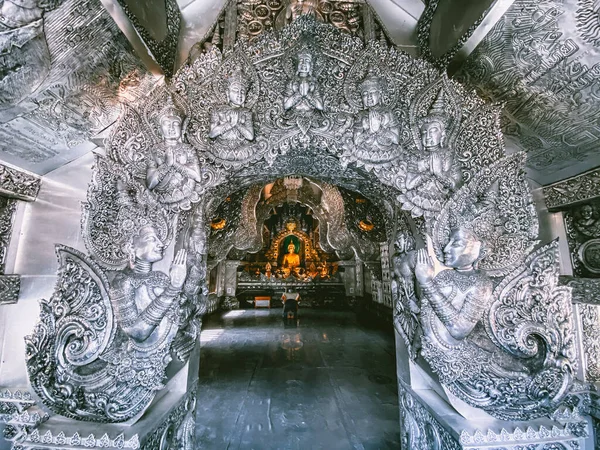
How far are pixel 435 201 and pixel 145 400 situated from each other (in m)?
2.58

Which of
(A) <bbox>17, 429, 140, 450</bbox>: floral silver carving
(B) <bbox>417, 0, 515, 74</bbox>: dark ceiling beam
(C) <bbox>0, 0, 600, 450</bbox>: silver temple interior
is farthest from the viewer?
(B) <bbox>417, 0, 515, 74</bbox>: dark ceiling beam

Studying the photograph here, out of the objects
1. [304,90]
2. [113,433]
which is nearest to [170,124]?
[304,90]

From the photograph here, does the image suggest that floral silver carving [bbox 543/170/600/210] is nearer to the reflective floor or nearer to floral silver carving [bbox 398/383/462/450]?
floral silver carving [bbox 398/383/462/450]

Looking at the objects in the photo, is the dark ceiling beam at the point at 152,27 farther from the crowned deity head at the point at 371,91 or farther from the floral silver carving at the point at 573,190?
the floral silver carving at the point at 573,190

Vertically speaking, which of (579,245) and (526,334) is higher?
(579,245)

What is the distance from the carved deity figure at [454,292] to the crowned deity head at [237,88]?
1988 mm

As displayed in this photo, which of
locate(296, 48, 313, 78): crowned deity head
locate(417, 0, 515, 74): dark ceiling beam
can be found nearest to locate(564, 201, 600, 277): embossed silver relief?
locate(417, 0, 515, 74): dark ceiling beam

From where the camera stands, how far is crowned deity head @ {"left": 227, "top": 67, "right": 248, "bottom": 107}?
98.0 inches

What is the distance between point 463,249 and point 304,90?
72.1 inches

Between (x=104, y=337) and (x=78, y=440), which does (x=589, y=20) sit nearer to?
(x=104, y=337)

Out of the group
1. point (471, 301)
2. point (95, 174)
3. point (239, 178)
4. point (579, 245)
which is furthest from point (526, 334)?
point (95, 174)

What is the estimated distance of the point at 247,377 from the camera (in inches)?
188

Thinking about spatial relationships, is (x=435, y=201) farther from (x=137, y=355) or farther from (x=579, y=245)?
(x=137, y=355)

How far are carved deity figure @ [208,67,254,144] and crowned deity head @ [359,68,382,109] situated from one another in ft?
3.35
